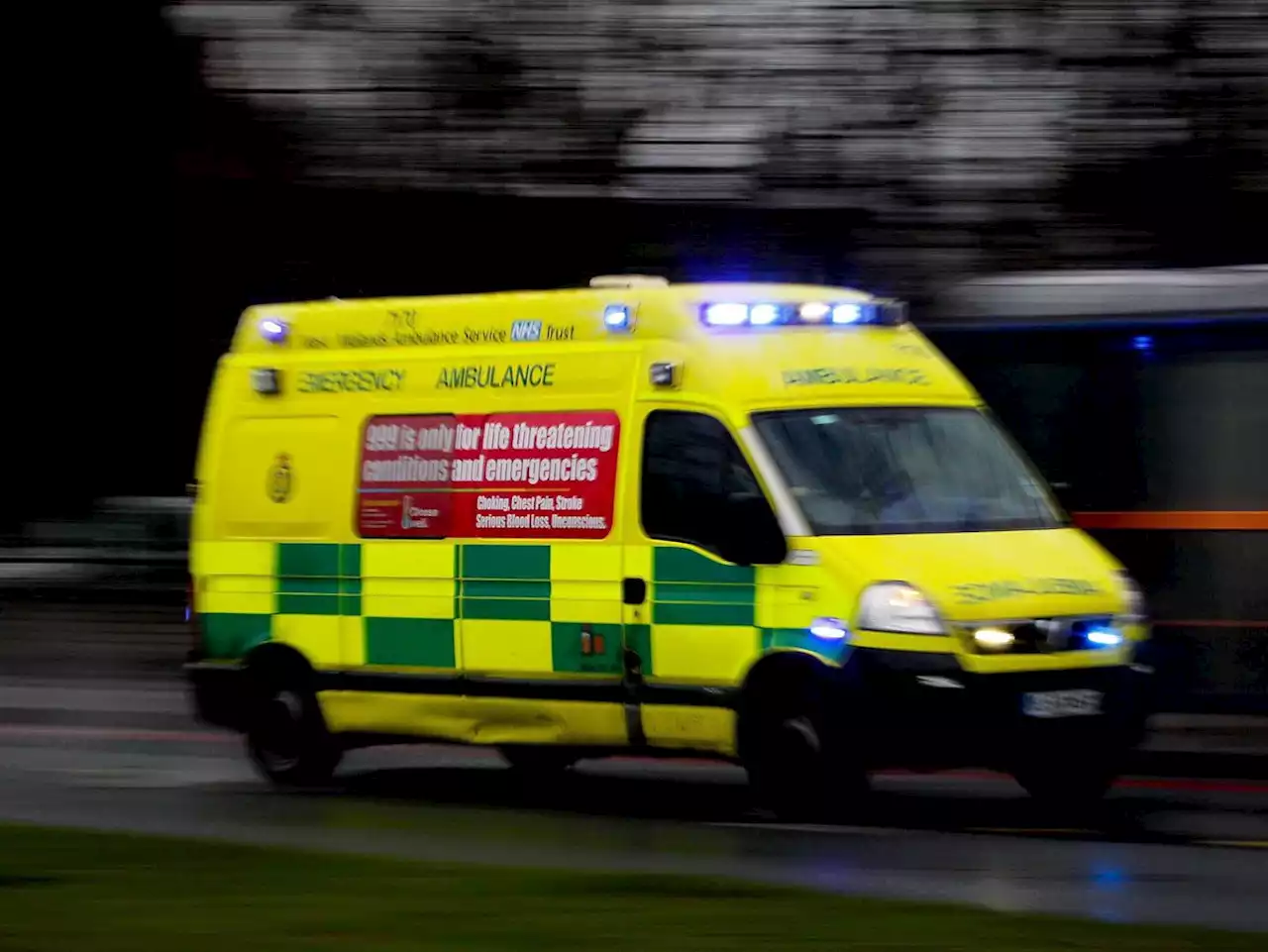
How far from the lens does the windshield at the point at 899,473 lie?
11.0 m

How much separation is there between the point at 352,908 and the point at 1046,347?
24.1 ft

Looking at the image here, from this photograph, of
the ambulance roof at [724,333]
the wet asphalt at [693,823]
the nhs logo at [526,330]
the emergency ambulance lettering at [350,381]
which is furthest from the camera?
the emergency ambulance lettering at [350,381]

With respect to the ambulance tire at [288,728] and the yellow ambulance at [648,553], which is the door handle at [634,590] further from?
the ambulance tire at [288,728]

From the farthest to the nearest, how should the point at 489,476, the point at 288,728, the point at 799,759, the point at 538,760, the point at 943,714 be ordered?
the point at 538,760 < the point at 288,728 < the point at 489,476 < the point at 799,759 < the point at 943,714

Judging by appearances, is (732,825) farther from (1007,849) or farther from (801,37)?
(801,37)

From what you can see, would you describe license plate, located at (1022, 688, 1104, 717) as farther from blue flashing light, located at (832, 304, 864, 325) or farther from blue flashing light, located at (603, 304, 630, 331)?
blue flashing light, located at (603, 304, 630, 331)

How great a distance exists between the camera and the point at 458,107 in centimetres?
2623

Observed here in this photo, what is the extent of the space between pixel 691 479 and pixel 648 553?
0.34 meters

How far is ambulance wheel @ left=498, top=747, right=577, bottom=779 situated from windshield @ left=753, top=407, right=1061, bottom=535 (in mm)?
Answer: 1745

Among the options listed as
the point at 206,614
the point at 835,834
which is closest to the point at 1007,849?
the point at 835,834

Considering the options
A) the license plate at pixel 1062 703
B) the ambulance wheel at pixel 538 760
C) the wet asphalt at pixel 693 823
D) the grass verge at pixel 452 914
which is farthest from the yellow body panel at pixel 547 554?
the grass verge at pixel 452 914

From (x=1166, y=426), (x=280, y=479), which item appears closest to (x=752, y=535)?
(x=280, y=479)

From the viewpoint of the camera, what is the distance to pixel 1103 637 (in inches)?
425

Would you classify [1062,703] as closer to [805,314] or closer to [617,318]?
[805,314]
